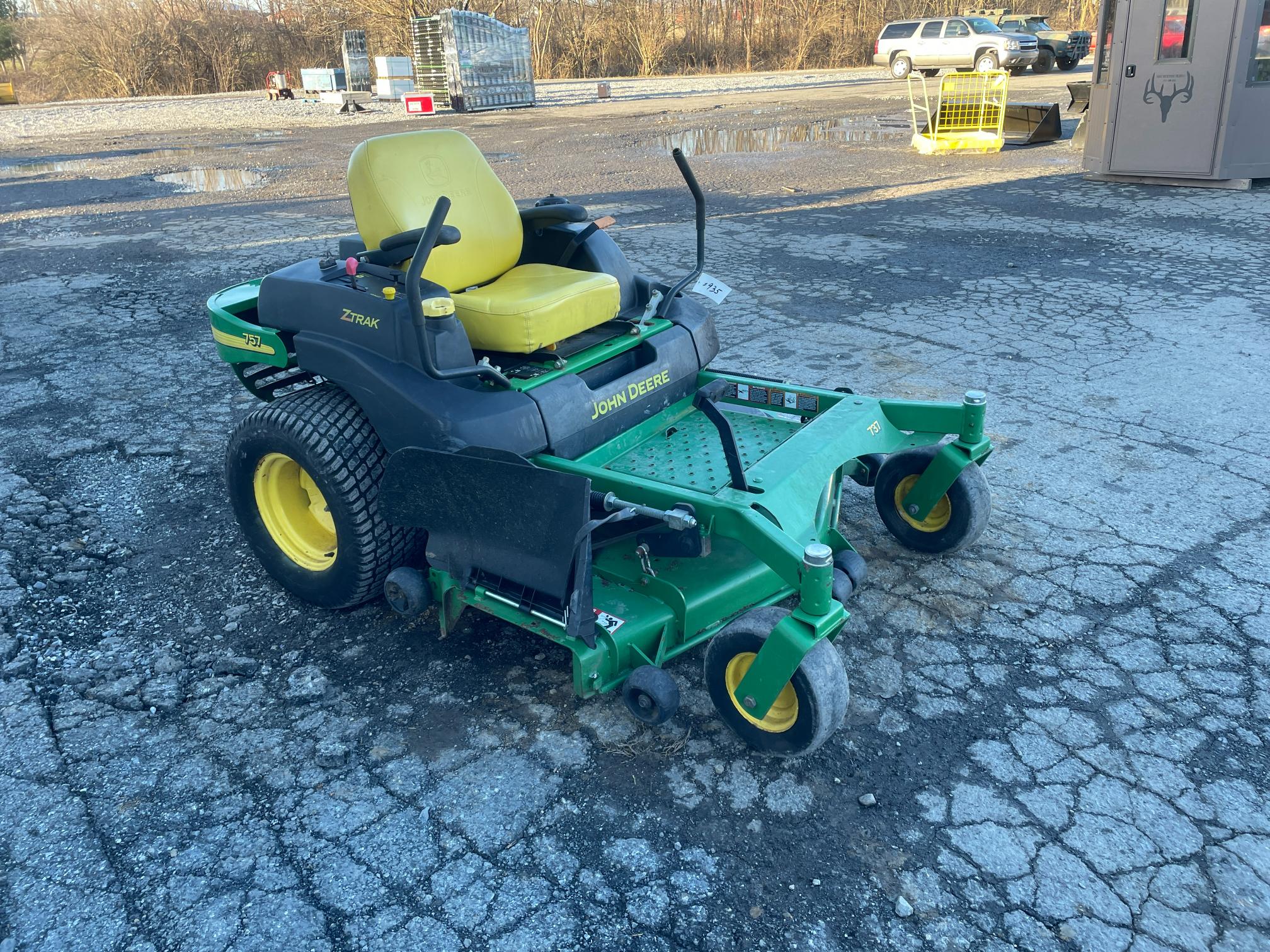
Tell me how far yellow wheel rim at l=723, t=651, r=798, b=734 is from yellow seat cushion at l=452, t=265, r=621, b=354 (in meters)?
1.26

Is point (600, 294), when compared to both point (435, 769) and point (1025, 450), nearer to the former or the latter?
point (435, 769)

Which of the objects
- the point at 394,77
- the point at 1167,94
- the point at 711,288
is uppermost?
the point at 394,77

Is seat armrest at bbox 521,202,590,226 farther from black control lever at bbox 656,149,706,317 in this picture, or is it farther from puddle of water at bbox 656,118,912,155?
puddle of water at bbox 656,118,912,155

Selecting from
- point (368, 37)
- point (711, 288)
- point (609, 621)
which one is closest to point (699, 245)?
point (711, 288)

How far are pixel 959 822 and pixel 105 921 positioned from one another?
204cm

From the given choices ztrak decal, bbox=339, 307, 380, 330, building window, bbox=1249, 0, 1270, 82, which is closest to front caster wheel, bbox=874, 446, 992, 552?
ztrak decal, bbox=339, 307, 380, 330

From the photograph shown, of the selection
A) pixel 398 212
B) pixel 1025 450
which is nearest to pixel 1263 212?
pixel 1025 450

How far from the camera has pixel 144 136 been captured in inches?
719

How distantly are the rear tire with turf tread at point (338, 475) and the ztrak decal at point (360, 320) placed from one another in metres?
0.28

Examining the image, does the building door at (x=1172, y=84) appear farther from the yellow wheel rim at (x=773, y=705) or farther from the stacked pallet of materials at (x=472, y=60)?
the stacked pallet of materials at (x=472, y=60)

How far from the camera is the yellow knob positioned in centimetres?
287

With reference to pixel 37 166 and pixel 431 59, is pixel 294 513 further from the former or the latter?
pixel 431 59

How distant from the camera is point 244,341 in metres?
3.57

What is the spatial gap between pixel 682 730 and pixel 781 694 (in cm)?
37
